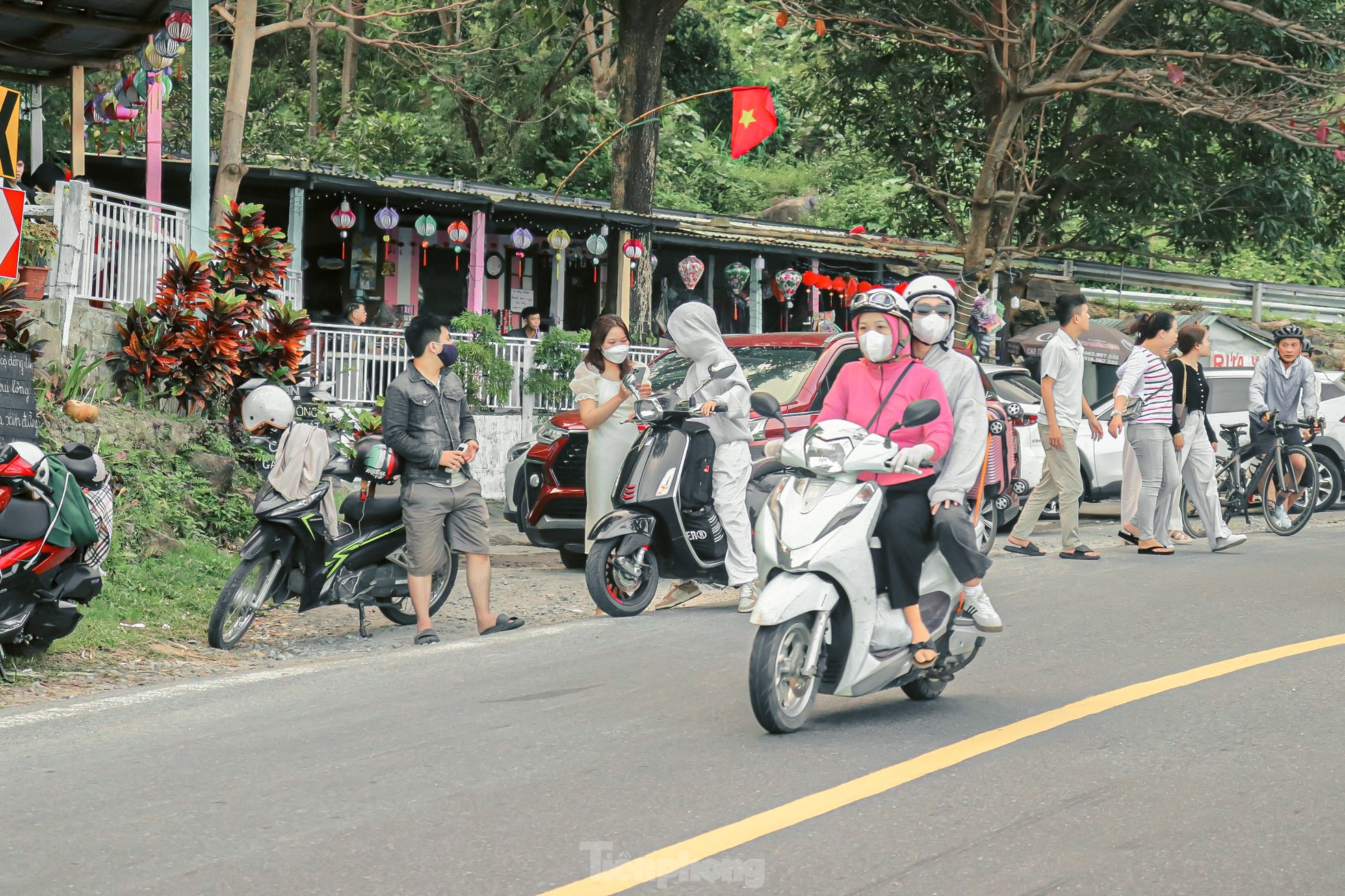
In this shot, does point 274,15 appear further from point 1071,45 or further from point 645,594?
point 645,594

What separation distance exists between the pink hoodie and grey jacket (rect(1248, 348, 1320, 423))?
9.37 meters

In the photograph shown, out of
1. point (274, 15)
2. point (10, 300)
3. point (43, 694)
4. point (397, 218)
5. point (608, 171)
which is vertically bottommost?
point (43, 694)

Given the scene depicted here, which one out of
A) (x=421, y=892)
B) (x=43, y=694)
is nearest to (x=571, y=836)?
(x=421, y=892)

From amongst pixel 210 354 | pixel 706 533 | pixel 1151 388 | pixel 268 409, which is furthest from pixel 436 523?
pixel 1151 388

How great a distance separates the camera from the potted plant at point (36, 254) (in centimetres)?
1167

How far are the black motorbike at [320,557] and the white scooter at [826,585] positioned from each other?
3.30 meters

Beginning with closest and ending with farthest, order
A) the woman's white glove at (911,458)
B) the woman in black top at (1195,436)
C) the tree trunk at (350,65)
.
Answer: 1. the woman's white glove at (911,458)
2. the woman in black top at (1195,436)
3. the tree trunk at (350,65)

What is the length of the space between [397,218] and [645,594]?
14.0 metres

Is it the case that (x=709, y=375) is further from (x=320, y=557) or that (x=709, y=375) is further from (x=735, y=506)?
(x=320, y=557)

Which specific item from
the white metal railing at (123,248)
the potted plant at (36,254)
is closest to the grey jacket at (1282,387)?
the white metal railing at (123,248)

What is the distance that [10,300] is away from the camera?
418 inches

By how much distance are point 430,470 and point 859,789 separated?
411 cm

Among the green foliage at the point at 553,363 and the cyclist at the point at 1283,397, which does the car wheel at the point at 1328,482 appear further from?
the green foliage at the point at 553,363

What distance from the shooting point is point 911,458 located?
234 inches
